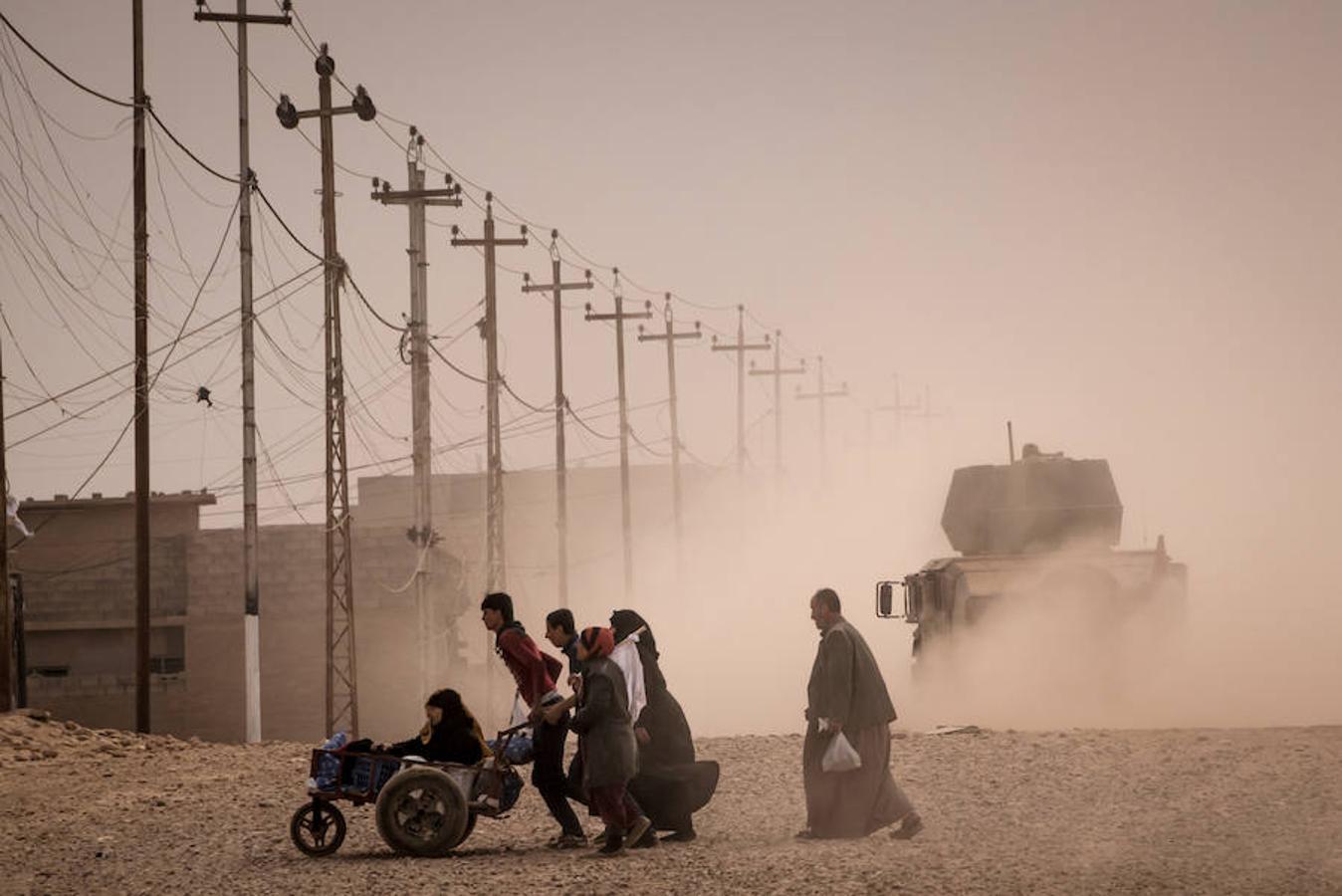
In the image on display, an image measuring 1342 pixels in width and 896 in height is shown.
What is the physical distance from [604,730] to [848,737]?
2093 mm

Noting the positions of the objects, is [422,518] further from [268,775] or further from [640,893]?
[640,893]

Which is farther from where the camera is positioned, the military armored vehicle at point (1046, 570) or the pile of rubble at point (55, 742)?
the pile of rubble at point (55, 742)

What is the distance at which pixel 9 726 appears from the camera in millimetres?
30125

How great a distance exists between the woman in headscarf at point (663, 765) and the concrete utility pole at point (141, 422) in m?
19.7

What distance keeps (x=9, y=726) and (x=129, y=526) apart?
24.3m

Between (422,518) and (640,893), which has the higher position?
(422,518)

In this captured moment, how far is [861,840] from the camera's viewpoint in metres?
16.1

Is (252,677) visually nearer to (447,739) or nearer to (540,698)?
(447,739)

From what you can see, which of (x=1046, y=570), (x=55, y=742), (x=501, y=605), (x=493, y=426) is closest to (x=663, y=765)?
(x=501, y=605)

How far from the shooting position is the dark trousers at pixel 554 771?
1600cm

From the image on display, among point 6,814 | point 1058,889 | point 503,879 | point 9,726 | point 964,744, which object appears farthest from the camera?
point 9,726

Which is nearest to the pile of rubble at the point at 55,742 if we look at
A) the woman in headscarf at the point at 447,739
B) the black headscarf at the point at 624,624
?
the woman in headscarf at the point at 447,739

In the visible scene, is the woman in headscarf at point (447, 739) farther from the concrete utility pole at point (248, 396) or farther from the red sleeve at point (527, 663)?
the concrete utility pole at point (248, 396)

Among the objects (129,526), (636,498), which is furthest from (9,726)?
(636,498)
